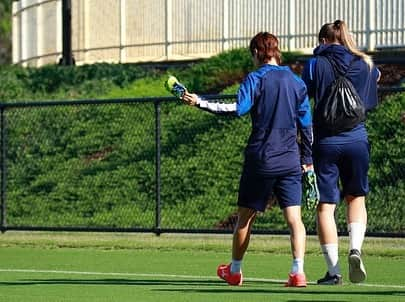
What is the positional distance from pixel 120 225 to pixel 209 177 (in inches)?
56.3

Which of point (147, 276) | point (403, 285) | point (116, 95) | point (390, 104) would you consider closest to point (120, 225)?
point (390, 104)

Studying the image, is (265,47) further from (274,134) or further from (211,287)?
(211,287)

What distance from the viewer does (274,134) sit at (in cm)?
1133

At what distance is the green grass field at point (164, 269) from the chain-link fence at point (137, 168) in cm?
71

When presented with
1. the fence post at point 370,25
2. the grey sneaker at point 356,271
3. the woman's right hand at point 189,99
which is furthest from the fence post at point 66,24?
the grey sneaker at point 356,271

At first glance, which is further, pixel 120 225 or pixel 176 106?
pixel 176 106

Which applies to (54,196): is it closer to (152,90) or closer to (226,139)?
(226,139)

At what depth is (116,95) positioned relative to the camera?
84.9 feet

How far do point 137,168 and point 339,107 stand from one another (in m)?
9.95

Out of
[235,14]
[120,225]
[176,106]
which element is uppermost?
[235,14]

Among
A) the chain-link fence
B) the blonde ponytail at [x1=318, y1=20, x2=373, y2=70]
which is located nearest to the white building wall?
the chain-link fence

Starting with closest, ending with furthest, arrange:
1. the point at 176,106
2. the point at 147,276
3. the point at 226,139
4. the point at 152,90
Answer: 1. the point at 147,276
2. the point at 226,139
3. the point at 176,106
4. the point at 152,90

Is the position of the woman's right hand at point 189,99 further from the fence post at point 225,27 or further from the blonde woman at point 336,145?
the fence post at point 225,27

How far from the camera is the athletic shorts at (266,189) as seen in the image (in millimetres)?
11398
